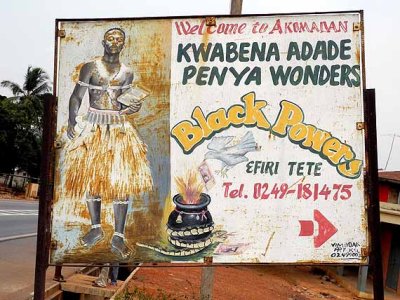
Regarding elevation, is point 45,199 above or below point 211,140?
below

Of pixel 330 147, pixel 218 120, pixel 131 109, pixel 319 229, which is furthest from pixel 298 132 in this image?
pixel 131 109

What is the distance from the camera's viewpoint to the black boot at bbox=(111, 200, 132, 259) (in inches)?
149

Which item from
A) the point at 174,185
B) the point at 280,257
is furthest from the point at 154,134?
the point at 280,257

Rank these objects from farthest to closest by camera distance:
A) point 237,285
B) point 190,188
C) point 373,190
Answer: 1. point 237,285
2. point 190,188
3. point 373,190

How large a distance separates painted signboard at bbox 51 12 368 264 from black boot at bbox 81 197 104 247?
0.01 meters

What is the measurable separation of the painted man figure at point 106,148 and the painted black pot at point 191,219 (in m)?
0.30

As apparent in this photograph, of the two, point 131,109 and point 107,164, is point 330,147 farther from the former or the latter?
point 107,164

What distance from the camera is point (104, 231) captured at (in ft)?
12.5

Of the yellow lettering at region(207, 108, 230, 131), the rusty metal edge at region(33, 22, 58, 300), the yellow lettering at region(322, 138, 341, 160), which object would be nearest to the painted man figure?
the rusty metal edge at region(33, 22, 58, 300)

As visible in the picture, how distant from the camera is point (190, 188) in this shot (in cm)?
384

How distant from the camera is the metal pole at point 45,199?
12.4 feet

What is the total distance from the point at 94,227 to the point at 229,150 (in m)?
1.26

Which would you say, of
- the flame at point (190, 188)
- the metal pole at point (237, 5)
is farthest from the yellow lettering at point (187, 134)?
the metal pole at point (237, 5)

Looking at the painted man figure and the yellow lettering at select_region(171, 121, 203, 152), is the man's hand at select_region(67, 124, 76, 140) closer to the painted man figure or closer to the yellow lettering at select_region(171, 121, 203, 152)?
the painted man figure
